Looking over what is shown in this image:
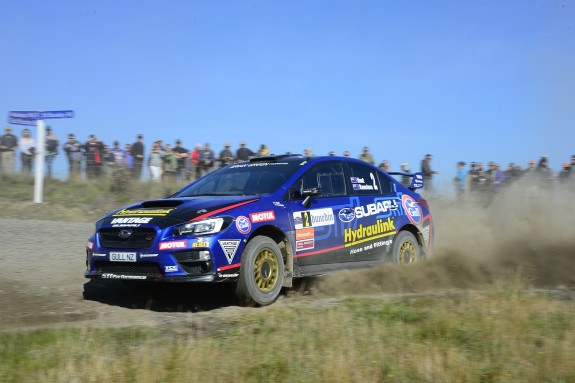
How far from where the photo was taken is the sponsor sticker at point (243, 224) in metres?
6.89

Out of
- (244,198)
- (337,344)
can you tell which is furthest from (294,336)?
(244,198)

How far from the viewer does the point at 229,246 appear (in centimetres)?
676

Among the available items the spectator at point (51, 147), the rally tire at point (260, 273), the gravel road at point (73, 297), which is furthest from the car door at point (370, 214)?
the spectator at point (51, 147)

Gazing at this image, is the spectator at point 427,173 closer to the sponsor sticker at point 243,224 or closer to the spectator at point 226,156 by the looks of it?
the spectator at point 226,156

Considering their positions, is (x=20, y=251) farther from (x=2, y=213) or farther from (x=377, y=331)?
(x=377, y=331)

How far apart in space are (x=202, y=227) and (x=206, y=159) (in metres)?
12.1

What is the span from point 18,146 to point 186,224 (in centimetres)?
1167

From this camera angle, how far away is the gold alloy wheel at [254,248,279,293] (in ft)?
23.3

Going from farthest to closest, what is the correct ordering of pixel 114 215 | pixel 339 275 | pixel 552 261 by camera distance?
pixel 552 261, pixel 339 275, pixel 114 215

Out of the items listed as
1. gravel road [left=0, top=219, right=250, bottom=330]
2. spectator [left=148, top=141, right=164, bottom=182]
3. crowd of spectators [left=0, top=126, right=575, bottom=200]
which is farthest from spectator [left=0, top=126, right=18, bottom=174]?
gravel road [left=0, top=219, right=250, bottom=330]

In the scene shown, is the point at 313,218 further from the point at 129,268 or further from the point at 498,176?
the point at 498,176

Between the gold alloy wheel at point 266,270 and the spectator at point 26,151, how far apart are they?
11.3 m

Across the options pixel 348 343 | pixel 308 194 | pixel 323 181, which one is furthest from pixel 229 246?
pixel 348 343

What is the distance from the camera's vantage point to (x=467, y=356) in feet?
15.9
